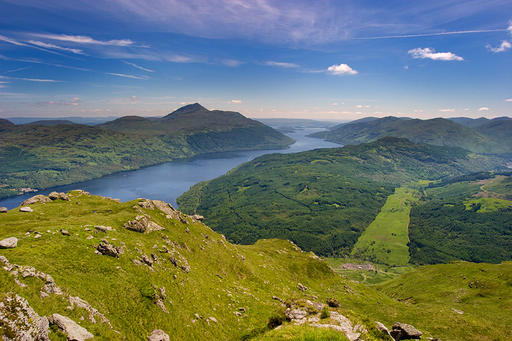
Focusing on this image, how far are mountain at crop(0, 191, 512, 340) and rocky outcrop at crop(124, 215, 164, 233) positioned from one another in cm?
23

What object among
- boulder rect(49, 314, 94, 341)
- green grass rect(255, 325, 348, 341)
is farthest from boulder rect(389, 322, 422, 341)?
boulder rect(49, 314, 94, 341)

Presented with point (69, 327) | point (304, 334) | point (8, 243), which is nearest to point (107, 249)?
point (8, 243)

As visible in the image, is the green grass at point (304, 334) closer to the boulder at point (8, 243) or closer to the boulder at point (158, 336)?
the boulder at point (158, 336)

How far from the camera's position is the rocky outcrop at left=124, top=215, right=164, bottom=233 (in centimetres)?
5162

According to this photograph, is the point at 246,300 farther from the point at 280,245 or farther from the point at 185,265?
the point at 280,245

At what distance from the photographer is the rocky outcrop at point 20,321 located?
17.2 meters

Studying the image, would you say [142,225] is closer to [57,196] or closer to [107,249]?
[107,249]

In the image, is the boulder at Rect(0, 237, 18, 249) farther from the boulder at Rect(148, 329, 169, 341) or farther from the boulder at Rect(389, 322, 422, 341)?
the boulder at Rect(389, 322, 422, 341)

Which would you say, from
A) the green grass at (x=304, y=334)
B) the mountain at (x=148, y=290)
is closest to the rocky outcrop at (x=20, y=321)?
the mountain at (x=148, y=290)

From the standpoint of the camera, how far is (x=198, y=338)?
33.4 metres

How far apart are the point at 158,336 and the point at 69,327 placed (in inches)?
424

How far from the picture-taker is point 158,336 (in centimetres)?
2823

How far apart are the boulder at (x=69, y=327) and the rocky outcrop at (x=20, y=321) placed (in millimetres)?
807

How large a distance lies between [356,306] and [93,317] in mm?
86250
